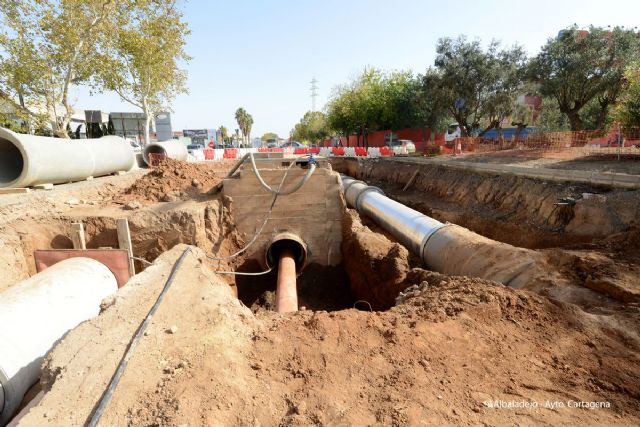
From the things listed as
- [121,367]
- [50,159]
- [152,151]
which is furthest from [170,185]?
[152,151]

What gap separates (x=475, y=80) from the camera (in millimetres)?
23625

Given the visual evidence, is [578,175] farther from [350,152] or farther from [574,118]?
[350,152]

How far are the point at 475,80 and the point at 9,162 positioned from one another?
997 inches

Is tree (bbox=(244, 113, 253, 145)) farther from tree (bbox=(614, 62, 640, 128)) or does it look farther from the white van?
tree (bbox=(614, 62, 640, 128))

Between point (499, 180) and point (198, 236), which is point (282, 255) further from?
point (499, 180)

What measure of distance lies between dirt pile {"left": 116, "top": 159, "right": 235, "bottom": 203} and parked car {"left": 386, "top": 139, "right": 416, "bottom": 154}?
20172 millimetres

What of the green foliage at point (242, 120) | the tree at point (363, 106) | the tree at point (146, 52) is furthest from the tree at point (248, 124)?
the tree at point (146, 52)

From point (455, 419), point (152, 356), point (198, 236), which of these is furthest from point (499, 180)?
point (152, 356)

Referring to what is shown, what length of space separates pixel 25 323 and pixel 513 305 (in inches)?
225

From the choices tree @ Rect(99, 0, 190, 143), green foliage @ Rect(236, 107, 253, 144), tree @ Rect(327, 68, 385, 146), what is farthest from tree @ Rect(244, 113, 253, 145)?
tree @ Rect(99, 0, 190, 143)

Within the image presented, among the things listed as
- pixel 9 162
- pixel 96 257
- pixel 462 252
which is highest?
pixel 9 162

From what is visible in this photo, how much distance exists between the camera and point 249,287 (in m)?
8.95

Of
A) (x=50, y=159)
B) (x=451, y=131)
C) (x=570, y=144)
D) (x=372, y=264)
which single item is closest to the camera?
(x=372, y=264)

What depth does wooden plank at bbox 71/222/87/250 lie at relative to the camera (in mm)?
6752
